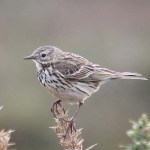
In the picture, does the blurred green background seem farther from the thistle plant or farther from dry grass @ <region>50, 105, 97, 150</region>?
the thistle plant

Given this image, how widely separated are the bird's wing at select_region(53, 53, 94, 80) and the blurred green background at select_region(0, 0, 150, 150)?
251 inches

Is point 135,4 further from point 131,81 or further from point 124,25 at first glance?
point 131,81

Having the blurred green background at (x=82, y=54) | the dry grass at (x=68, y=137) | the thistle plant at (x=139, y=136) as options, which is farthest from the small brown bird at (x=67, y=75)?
the blurred green background at (x=82, y=54)

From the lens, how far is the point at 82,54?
1959 centimetres

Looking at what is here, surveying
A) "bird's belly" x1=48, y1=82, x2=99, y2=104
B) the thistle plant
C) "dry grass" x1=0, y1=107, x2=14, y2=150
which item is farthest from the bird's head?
the thistle plant

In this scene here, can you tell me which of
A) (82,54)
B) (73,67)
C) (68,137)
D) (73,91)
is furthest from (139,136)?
(82,54)

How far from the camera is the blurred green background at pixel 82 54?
14.4 m

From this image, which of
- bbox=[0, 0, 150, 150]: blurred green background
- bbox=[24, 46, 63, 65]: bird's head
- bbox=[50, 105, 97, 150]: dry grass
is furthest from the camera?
bbox=[0, 0, 150, 150]: blurred green background

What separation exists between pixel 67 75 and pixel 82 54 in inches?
516

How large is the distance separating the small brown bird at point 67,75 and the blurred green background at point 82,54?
6355mm

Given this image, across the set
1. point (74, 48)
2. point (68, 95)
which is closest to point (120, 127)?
point (74, 48)

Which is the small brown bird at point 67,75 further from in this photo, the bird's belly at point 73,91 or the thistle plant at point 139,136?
the thistle plant at point 139,136

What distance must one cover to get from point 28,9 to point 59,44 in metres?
6.68

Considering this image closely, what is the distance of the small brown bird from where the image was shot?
607 centimetres
